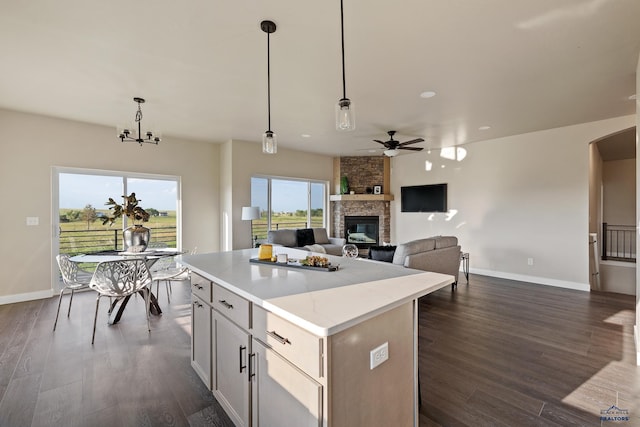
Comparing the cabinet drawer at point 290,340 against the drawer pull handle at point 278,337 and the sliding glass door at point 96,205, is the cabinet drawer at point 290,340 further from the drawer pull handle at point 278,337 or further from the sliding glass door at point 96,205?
the sliding glass door at point 96,205

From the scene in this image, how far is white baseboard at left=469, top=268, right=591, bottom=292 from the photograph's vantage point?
4.82 m

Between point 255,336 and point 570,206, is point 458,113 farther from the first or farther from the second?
point 255,336

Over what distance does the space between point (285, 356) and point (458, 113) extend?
14.1 feet

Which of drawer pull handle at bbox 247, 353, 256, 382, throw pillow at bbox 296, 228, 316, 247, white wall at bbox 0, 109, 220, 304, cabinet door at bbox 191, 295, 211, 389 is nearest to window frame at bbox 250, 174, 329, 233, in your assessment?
throw pillow at bbox 296, 228, 316, 247

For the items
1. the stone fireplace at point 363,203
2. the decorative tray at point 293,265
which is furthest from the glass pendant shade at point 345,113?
the stone fireplace at point 363,203

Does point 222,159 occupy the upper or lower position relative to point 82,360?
upper

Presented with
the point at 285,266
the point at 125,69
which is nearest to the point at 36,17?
the point at 125,69

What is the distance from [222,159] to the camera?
625 centimetres

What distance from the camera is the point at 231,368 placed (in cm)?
175

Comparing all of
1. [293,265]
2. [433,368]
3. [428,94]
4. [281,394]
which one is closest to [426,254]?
[433,368]

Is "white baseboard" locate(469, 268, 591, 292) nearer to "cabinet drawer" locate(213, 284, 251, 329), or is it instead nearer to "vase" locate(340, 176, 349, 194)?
"vase" locate(340, 176, 349, 194)

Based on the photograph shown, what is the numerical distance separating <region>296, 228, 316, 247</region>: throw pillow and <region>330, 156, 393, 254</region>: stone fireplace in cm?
126

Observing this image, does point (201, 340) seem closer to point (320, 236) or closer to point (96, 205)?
point (96, 205)

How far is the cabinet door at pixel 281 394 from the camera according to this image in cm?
118
